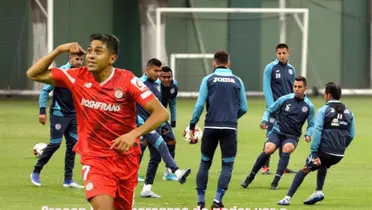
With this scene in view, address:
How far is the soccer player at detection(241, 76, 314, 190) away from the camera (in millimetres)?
14797

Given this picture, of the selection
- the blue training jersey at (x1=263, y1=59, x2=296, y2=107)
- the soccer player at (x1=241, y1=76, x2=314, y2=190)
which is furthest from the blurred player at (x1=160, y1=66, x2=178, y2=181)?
the blue training jersey at (x1=263, y1=59, x2=296, y2=107)

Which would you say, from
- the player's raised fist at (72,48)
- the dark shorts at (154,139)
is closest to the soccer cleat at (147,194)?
the dark shorts at (154,139)

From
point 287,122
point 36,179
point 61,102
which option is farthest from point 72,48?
point 287,122

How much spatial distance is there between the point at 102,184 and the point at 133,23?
30915 millimetres

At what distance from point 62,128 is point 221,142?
2988mm

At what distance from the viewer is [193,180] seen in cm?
1591

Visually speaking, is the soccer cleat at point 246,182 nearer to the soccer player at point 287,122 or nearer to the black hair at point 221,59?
the soccer player at point 287,122

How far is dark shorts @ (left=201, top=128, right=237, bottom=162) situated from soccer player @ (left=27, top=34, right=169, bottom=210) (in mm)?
3695

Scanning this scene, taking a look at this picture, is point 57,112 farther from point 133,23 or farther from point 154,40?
point 133,23

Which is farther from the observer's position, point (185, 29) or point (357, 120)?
point (185, 29)

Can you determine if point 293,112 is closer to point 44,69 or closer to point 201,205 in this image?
point 201,205

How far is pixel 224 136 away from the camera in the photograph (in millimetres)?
12727

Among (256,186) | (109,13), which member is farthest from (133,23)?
(256,186)

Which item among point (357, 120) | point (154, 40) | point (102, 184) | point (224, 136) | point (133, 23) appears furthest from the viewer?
point (133, 23)
